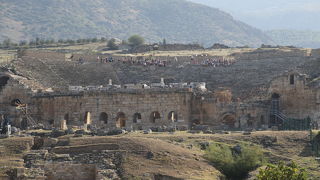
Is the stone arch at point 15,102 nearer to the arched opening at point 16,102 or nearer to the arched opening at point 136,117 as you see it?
the arched opening at point 16,102

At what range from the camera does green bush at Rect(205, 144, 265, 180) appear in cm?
5488

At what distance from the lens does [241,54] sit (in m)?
93.9

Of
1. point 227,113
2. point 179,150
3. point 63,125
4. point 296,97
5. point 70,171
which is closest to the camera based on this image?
point 70,171

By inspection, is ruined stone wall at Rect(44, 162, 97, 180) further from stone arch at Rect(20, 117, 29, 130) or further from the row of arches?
the row of arches

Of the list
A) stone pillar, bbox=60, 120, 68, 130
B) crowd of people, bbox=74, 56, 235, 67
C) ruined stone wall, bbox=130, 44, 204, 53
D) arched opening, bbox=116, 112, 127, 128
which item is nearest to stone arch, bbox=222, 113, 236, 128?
arched opening, bbox=116, 112, 127, 128

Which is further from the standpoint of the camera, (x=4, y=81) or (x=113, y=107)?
(x=4, y=81)

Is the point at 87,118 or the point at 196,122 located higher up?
the point at 87,118

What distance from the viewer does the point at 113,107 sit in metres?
73.2

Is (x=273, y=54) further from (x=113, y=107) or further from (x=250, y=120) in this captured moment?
(x=113, y=107)

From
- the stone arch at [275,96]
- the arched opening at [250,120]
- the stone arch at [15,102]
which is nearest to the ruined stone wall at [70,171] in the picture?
the arched opening at [250,120]

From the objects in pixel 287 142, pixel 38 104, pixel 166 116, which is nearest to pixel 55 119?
pixel 38 104

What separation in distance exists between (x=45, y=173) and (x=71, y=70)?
31834mm

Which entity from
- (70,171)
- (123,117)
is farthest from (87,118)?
(70,171)

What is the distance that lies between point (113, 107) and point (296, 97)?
1384 centimetres
